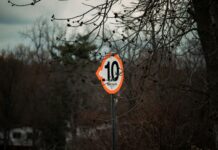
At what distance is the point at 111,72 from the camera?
3.71 meters

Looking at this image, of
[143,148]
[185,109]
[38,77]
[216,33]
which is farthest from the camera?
[38,77]

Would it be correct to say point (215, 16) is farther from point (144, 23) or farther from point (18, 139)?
point (18, 139)

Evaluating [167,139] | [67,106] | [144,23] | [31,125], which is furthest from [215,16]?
[31,125]

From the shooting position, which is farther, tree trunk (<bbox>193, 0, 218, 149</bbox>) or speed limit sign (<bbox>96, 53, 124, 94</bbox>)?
tree trunk (<bbox>193, 0, 218, 149</bbox>)

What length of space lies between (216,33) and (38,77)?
29.3 metres

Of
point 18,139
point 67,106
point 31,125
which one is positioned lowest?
point 18,139

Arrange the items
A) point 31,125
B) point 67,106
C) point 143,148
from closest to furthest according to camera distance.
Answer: point 143,148 → point 67,106 → point 31,125

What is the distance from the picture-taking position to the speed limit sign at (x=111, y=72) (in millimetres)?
3629

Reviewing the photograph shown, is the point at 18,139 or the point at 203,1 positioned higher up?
the point at 203,1

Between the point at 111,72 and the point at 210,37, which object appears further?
the point at 210,37

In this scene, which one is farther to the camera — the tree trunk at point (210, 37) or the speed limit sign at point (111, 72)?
the tree trunk at point (210, 37)

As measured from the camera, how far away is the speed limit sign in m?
3.63

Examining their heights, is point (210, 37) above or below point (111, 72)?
above

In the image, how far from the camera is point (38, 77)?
31297 millimetres
